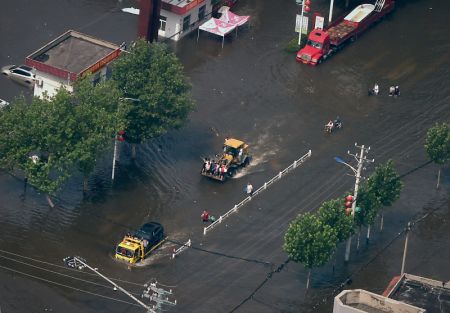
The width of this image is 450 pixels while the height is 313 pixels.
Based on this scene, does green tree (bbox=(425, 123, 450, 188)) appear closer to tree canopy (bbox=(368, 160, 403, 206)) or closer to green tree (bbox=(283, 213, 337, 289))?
tree canopy (bbox=(368, 160, 403, 206))

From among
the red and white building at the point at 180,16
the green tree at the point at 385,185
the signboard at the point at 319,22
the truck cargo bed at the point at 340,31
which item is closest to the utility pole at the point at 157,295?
the green tree at the point at 385,185

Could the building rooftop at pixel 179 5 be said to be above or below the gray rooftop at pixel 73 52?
above

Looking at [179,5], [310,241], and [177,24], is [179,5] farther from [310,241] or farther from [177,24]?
[310,241]

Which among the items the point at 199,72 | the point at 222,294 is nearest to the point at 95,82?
the point at 199,72

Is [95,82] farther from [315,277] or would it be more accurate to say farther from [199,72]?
[315,277]

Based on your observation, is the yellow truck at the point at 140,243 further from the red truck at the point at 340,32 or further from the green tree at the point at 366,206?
the red truck at the point at 340,32
